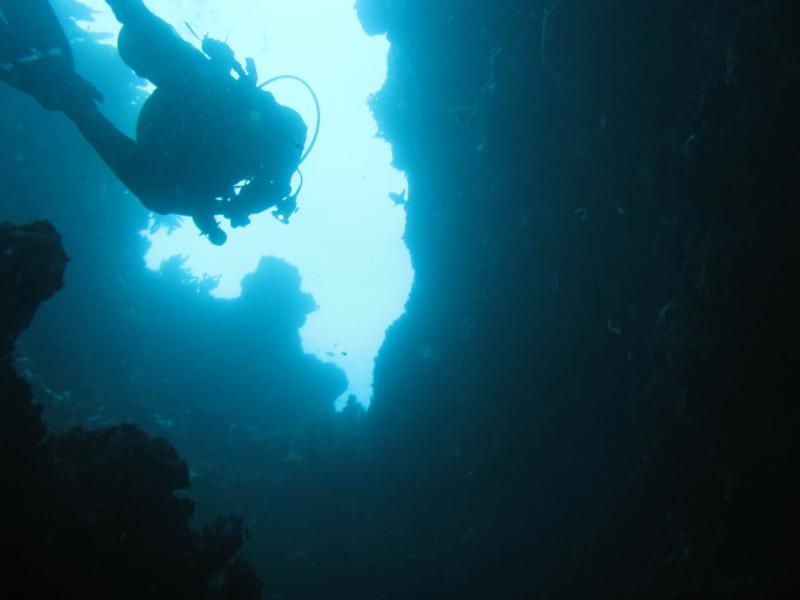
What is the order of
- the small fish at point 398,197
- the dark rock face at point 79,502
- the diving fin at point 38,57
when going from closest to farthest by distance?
the dark rock face at point 79,502
the diving fin at point 38,57
the small fish at point 398,197

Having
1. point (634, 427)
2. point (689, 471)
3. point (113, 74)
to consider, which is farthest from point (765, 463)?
point (113, 74)

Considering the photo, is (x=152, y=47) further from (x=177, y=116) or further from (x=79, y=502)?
(x=79, y=502)

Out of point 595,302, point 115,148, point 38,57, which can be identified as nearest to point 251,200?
Result: point 115,148

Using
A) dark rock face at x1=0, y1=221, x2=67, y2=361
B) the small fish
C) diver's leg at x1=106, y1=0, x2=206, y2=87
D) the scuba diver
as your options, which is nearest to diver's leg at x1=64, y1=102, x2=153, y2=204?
the scuba diver

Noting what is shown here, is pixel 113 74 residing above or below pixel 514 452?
above

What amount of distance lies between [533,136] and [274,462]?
17073 mm

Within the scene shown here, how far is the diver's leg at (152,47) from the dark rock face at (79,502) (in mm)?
2863

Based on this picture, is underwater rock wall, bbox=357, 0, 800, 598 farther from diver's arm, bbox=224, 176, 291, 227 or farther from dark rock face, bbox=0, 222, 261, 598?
dark rock face, bbox=0, 222, 261, 598

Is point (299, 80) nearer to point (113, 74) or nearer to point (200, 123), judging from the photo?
point (200, 123)

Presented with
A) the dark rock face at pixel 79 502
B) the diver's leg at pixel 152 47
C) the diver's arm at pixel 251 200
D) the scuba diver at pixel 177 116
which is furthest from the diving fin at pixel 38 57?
the dark rock face at pixel 79 502

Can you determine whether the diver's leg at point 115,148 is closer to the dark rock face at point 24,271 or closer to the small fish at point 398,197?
the dark rock face at point 24,271

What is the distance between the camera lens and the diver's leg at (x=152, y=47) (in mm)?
6484

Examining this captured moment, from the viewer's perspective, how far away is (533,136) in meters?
10.2

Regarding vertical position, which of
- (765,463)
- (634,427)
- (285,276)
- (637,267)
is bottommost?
(765,463)
